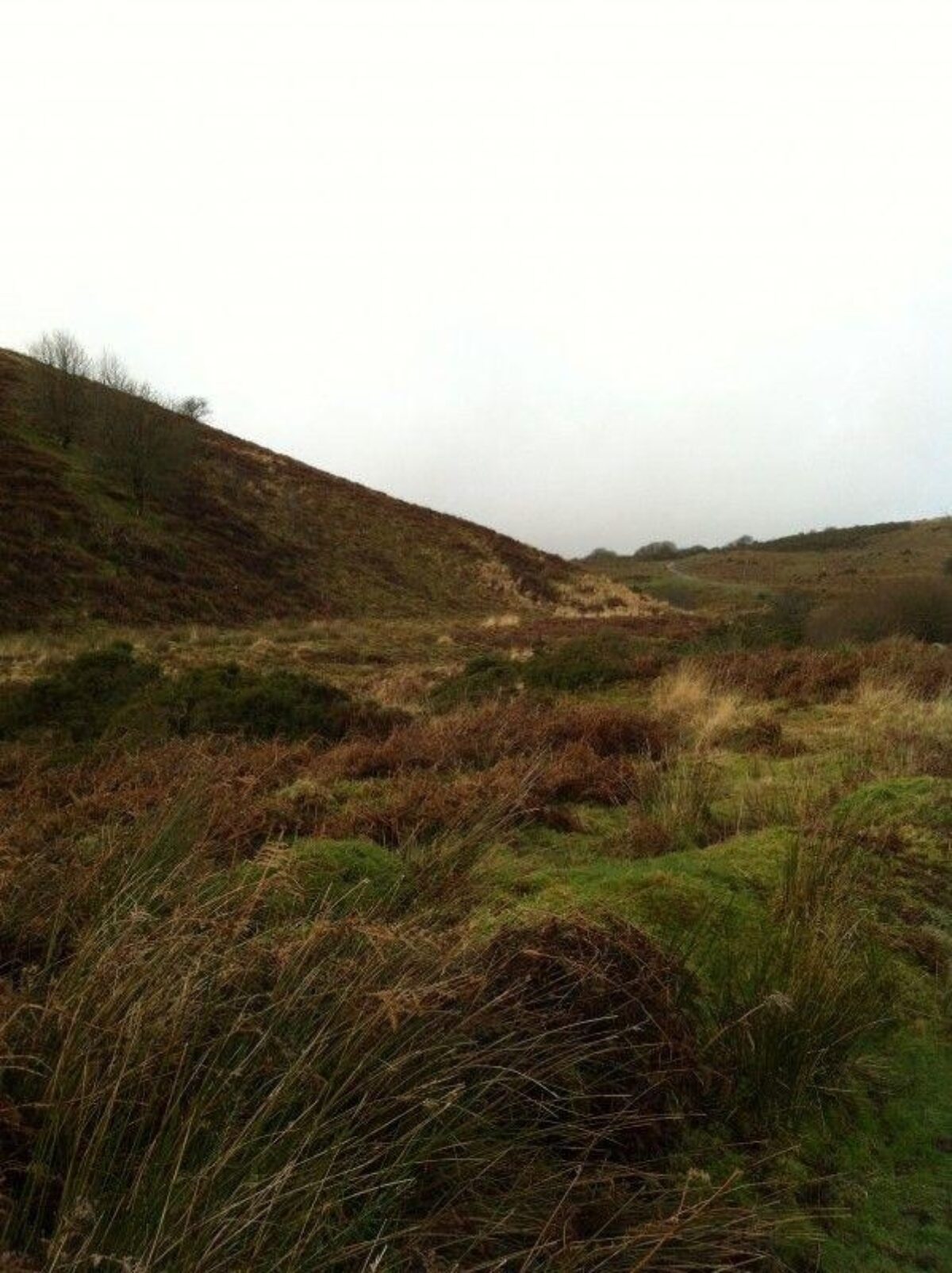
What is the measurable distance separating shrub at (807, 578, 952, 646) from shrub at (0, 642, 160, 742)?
528 inches

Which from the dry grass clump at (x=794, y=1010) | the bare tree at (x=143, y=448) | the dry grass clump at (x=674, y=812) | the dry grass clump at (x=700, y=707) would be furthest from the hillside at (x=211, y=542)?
the dry grass clump at (x=794, y=1010)

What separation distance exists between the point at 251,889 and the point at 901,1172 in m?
2.21

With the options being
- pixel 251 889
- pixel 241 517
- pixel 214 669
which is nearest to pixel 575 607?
pixel 241 517

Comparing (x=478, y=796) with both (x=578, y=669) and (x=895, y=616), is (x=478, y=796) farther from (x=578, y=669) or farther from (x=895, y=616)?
(x=895, y=616)

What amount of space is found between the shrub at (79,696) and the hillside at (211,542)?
7.11 metres

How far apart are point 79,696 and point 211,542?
57.5ft

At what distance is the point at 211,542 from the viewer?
28078mm

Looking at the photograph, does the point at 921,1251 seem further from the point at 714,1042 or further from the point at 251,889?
the point at 251,889

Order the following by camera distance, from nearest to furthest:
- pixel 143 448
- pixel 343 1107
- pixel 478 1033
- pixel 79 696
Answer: pixel 343 1107 < pixel 478 1033 < pixel 79 696 < pixel 143 448

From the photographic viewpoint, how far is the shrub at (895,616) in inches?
646

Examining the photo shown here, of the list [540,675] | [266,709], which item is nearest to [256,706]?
[266,709]

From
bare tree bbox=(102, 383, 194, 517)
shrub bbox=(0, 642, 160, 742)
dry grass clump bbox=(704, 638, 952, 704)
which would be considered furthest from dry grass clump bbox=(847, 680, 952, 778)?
bare tree bbox=(102, 383, 194, 517)

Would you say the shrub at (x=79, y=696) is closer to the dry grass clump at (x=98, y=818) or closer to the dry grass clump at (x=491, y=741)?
the dry grass clump at (x=98, y=818)

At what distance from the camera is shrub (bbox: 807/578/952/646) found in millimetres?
16406
